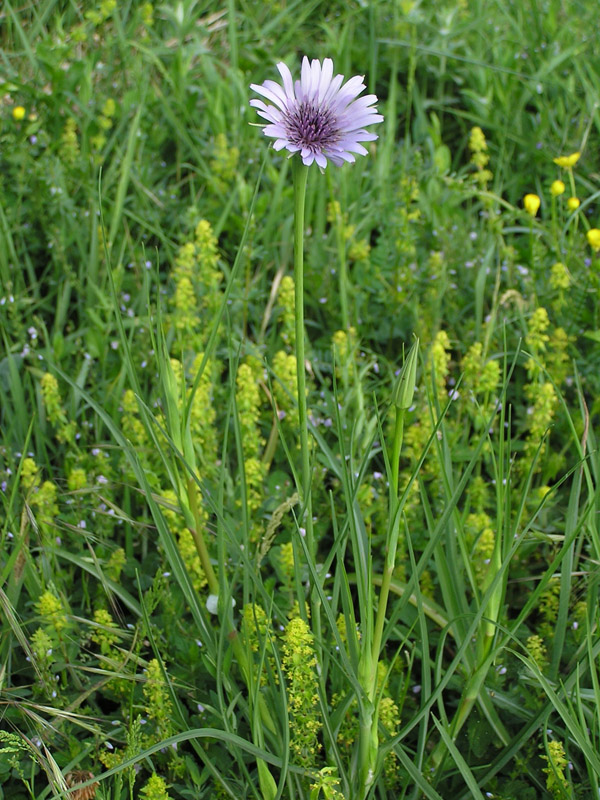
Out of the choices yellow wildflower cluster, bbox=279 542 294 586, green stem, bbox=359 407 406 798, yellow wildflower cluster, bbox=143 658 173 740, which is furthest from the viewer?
yellow wildflower cluster, bbox=279 542 294 586

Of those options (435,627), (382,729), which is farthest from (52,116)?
(382,729)

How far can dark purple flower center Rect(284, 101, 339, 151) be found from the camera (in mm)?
1182

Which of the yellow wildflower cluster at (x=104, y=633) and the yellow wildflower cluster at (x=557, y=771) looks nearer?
the yellow wildflower cluster at (x=557, y=771)

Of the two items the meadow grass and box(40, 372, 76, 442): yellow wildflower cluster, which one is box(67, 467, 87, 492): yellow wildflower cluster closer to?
the meadow grass

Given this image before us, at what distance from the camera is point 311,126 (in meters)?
1.20

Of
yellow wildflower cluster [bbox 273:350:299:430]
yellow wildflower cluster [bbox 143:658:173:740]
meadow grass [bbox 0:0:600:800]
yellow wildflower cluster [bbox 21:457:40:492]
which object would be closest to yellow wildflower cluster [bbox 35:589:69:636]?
meadow grass [bbox 0:0:600:800]

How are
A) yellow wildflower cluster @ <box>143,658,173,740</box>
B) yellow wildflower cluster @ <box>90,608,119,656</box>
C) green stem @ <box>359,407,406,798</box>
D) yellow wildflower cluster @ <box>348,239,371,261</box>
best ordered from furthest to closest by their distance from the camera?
yellow wildflower cluster @ <box>348,239,371,261</box> < yellow wildflower cluster @ <box>90,608,119,656</box> < yellow wildflower cluster @ <box>143,658,173,740</box> < green stem @ <box>359,407,406,798</box>

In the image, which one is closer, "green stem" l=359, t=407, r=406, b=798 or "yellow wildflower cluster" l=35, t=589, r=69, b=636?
"green stem" l=359, t=407, r=406, b=798

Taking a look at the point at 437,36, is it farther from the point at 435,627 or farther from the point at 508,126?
the point at 435,627

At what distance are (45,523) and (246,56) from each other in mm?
2496

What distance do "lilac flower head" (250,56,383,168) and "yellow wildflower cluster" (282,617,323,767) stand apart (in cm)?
73

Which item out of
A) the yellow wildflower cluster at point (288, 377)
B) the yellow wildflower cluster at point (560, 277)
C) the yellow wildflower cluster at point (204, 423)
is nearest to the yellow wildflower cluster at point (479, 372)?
the yellow wildflower cluster at point (560, 277)

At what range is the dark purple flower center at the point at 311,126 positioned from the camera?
1182 mm

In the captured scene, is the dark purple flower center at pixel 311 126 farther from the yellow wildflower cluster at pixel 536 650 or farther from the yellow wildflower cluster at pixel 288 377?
the yellow wildflower cluster at pixel 536 650
